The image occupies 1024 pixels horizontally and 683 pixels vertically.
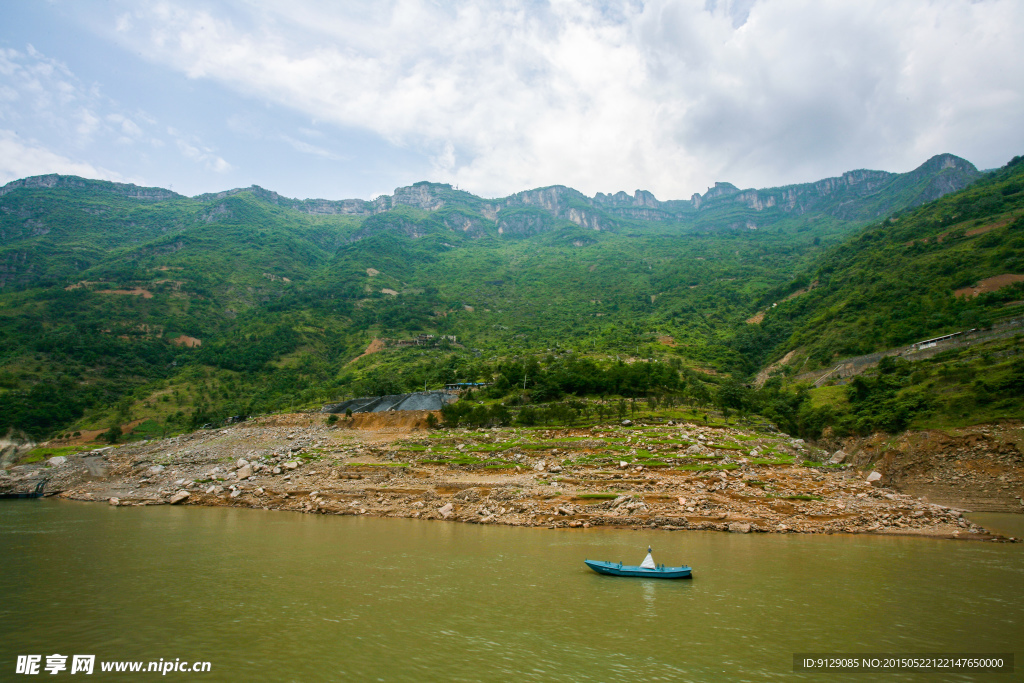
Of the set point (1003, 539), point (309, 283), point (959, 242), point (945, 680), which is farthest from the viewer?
point (309, 283)

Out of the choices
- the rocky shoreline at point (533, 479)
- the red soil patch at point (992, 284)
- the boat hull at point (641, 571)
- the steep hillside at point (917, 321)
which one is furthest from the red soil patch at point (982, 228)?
the boat hull at point (641, 571)

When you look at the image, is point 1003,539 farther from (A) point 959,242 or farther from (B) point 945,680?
(A) point 959,242

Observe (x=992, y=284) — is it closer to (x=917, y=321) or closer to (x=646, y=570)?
(x=917, y=321)

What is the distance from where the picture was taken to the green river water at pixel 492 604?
10.4m

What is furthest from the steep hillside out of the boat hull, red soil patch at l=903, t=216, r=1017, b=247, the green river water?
the boat hull

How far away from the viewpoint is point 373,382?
211 feet

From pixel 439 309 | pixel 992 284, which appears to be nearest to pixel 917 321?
pixel 992 284

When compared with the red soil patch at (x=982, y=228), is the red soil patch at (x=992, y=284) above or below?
below

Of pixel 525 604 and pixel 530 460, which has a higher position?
pixel 530 460

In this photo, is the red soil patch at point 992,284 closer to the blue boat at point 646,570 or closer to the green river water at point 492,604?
A: the green river water at point 492,604

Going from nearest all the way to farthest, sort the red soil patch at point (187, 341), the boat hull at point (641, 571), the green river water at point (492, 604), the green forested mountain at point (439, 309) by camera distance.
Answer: the green river water at point (492, 604) < the boat hull at point (641, 571) < the green forested mountain at point (439, 309) < the red soil patch at point (187, 341)

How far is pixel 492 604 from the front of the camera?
14188mm

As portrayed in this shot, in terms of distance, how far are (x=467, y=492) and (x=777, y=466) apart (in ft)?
68.1

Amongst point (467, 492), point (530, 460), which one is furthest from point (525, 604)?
point (530, 460)
